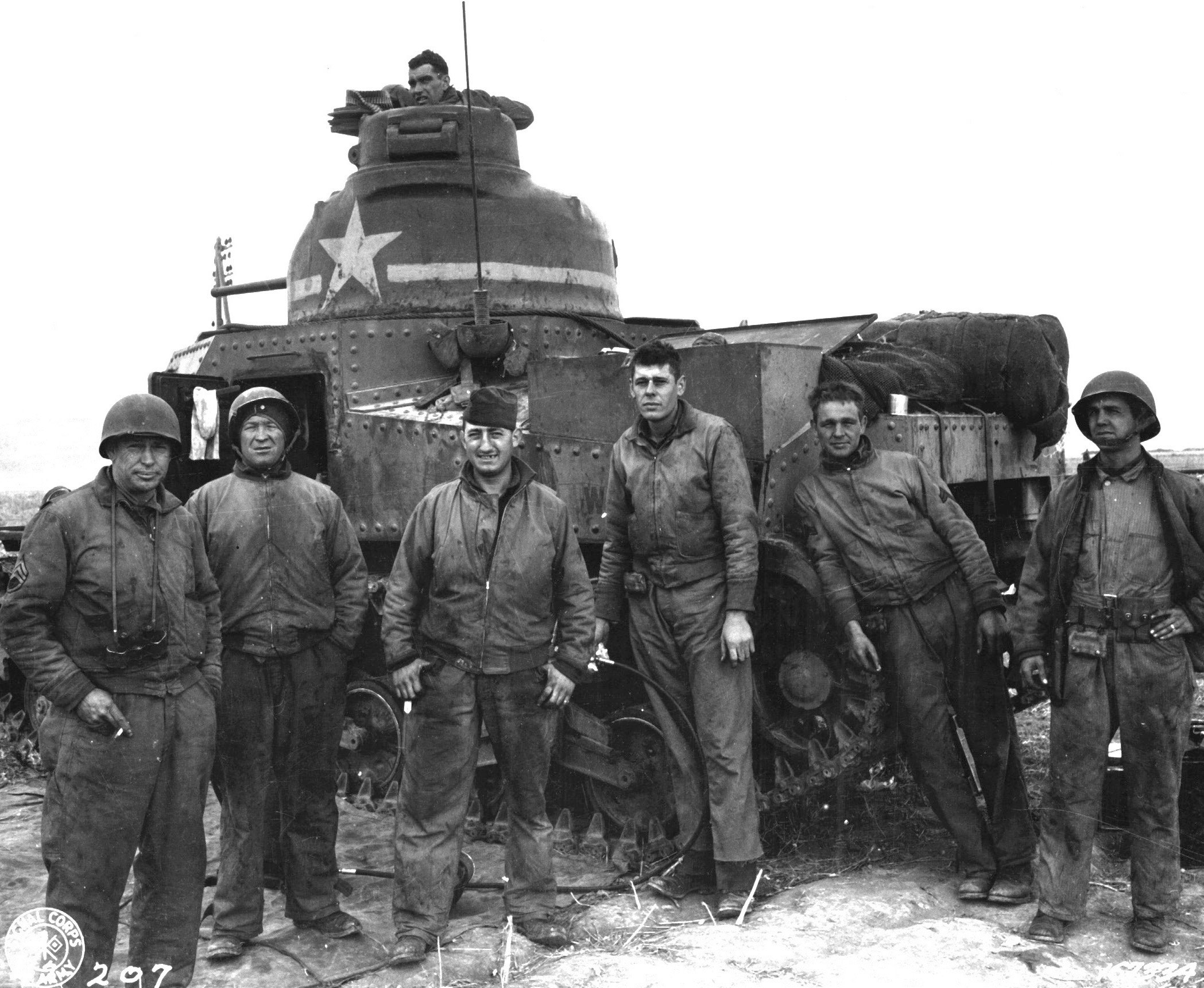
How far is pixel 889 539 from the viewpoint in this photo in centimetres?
516

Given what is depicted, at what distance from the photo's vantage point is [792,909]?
505 cm

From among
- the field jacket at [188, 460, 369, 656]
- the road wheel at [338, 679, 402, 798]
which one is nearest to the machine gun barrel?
the road wheel at [338, 679, 402, 798]

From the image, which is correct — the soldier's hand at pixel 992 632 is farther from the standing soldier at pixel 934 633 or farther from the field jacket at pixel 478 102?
the field jacket at pixel 478 102

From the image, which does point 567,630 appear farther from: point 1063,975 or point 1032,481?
point 1032,481

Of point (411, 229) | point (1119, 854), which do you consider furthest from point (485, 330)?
point (1119, 854)

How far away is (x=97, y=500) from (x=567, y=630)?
1.77 m

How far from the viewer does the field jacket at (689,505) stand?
497 centimetres

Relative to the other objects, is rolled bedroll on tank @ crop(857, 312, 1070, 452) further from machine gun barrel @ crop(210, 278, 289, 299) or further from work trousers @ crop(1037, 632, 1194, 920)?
machine gun barrel @ crop(210, 278, 289, 299)

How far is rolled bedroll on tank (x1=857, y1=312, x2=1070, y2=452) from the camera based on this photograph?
6496mm

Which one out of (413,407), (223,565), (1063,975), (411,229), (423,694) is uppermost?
(411,229)

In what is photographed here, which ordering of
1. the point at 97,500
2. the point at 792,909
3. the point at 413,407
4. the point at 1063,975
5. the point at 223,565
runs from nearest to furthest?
1. the point at 97,500
2. the point at 1063,975
3. the point at 223,565
4. the point at 792,909
5. the point at 413,407

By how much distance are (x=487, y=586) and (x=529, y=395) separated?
165 cm

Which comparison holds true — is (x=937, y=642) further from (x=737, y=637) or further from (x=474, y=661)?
(x=474, y=661)

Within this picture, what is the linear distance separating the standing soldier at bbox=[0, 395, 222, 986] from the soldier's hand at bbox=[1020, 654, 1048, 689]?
2999 millimetres
